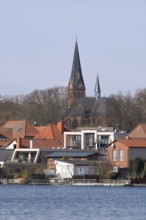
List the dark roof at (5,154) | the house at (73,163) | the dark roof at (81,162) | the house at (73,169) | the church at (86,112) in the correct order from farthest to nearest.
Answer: the church at (86,112) → the dark roof at (5,154) → the dark roof at (81,162) → the house at (73,163) → the house at (73,169)

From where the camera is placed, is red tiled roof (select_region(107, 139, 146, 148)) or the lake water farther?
red tiled roof (select_region(107, 139, 146, 148))

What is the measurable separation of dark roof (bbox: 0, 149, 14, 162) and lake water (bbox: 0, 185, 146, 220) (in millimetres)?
23376

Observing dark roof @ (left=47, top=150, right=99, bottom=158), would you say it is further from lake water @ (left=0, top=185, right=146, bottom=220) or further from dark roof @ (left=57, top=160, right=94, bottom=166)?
lake water @ (left=0, top=185, right=146, bottom=220)

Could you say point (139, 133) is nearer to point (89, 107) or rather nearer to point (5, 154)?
point (5, 154)

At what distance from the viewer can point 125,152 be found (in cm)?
10394

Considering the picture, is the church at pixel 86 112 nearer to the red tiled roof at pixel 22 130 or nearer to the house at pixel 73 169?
the red tiled roof at pixel 22 130

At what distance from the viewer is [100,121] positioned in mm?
164000

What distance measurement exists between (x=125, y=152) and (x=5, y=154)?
18.0m

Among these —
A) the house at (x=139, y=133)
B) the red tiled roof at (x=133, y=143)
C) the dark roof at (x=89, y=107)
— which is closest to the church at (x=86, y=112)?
the dark roof at (x=89, y=107)

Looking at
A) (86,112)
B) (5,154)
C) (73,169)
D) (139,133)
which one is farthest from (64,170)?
(86,112)

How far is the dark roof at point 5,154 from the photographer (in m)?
116

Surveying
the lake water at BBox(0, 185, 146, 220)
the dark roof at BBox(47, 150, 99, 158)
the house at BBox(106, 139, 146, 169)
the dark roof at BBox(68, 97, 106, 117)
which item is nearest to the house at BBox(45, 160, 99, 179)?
the house at BBox(106, 139, 146, 169)

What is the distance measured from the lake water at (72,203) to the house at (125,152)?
1221 cm

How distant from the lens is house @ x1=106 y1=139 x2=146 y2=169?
4075 inches
